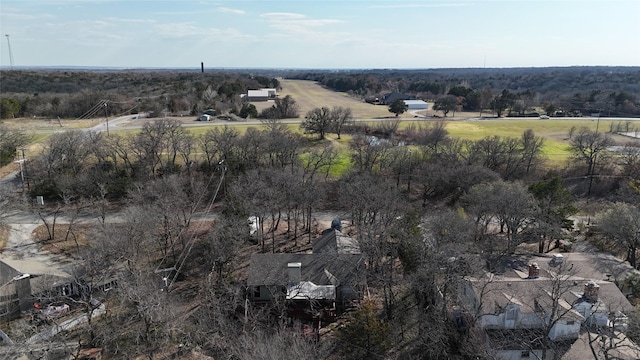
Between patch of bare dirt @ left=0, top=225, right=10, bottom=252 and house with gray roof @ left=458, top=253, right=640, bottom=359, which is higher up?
house with gray roof @ left=458, top=253, right=640, bottom=359

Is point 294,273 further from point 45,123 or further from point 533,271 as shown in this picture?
point 45,123

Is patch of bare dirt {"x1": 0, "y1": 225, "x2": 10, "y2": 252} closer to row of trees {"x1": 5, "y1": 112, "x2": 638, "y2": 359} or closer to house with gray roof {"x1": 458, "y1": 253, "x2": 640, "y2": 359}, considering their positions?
row of trees {"x1": 5, "y1": 112, "x2": 638, "y2": 359}

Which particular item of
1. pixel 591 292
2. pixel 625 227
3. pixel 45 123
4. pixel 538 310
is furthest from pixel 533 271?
pixel 45 123

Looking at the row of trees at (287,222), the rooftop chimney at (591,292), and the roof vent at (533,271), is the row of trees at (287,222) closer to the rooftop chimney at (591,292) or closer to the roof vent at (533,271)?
the roof vent at (533,271)

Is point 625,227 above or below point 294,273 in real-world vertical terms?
above

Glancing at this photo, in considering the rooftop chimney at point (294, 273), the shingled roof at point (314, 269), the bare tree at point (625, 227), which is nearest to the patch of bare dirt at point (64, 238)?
the shingled roof at point (314, 269)

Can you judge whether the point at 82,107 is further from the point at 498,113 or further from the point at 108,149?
the point at 498,113

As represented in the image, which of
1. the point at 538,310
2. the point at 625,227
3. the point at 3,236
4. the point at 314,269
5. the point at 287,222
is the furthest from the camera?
the point at 287,222

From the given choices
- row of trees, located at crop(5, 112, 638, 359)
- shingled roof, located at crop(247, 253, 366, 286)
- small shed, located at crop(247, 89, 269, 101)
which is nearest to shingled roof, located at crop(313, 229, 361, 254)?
shingled roof, located at crop(247, 253, 366, 286)

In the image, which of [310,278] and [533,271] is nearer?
[533,271]

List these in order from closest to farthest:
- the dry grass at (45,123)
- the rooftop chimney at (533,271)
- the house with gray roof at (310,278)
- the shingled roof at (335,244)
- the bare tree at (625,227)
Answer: the rooftop chimney at (533,271)
the house with gray roof at (310,278)
the shingled roof at (335,244)
the bare tree at (625,227)
the dry grass at (45,123)

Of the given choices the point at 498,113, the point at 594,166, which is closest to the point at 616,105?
the point at 498,113
